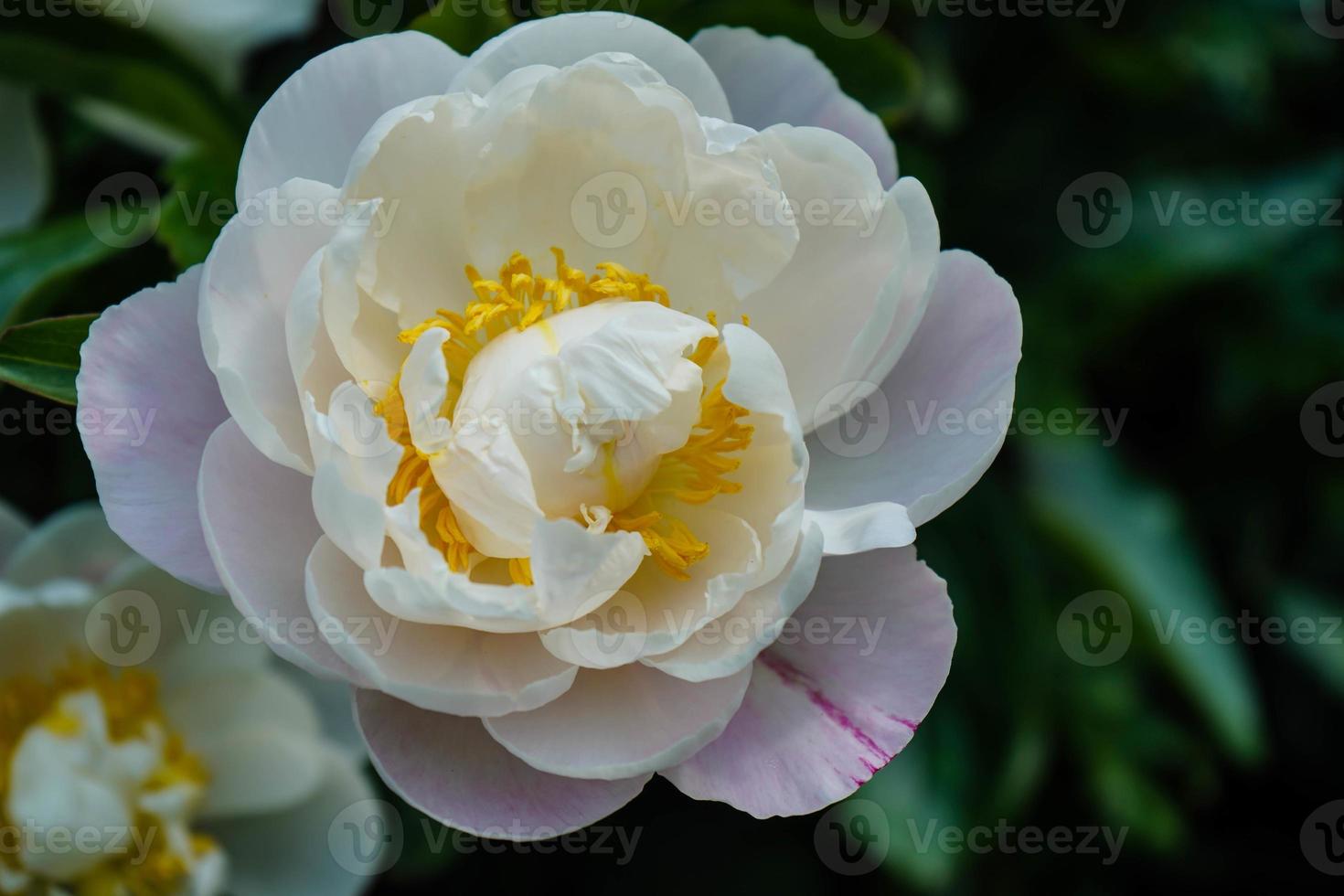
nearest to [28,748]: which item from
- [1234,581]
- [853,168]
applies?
[853,168]

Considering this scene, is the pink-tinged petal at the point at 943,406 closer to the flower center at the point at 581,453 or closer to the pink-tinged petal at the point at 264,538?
the flower center at the point at 581,453

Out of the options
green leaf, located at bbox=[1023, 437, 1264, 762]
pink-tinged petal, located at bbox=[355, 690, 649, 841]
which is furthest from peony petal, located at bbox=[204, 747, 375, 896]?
green leaf, located at bbox=[1023, 437, 1264, 762]

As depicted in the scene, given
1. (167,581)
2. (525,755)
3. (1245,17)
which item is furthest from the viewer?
(1245,17)

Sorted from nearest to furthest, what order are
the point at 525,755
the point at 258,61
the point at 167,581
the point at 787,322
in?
the point at 525,755
the point at 787,322
the point at 167,581
the point at 258,61

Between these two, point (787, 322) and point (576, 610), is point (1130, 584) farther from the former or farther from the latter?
point (576, 610)

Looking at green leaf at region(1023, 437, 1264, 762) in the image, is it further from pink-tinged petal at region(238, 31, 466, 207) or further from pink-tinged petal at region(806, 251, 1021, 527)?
pink-tinged petal at region(238, 31, 466, 207)

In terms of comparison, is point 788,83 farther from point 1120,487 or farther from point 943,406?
point 1120,487

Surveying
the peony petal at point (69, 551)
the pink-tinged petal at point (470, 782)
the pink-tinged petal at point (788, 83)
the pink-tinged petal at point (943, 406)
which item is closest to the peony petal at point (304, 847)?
the peony petal at point (69, 551)

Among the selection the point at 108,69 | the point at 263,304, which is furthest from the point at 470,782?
the point at 108,69
